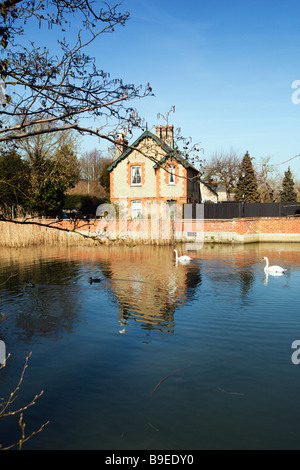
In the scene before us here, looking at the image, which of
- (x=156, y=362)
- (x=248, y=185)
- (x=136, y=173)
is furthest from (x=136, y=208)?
(x=156, y=362)

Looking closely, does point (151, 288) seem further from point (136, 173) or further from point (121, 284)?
point (136, 173)

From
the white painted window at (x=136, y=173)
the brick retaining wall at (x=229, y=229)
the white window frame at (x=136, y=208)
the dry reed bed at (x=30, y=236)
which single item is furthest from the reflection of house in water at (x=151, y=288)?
the white painted window at (x=136, y=173)

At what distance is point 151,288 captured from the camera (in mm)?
14781

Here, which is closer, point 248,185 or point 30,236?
point 30,236

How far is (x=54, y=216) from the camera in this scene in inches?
1457

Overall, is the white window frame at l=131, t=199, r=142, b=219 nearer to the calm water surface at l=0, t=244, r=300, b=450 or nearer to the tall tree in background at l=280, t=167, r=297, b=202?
the calm water surface at l=0, t=244, r=300, b=450

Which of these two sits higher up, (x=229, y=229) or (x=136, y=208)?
(x=136, y=208)

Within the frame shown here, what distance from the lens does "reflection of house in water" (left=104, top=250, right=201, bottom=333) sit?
11.1 metres

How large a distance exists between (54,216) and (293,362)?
31.7 meters

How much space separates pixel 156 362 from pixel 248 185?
52.4 metres

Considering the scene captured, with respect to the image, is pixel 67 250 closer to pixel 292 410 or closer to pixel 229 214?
pixel 229 214

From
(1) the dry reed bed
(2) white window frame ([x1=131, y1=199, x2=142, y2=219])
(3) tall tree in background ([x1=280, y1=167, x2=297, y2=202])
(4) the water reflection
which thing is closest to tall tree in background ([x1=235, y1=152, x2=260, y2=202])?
(3) tall tree in background ([x1=280, y1=167, x2=297, y2=202])
